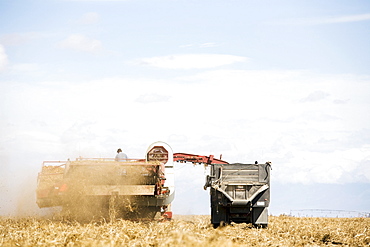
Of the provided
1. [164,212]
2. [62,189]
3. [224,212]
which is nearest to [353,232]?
[224,212]

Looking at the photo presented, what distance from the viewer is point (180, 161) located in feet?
87.1

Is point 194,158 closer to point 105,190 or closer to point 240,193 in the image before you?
point 240,193

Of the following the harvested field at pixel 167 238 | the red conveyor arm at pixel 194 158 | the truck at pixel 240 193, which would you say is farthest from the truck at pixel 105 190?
the red conveyor arm at pixel 194 158

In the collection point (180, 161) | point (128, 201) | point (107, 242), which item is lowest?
point (107, 242)

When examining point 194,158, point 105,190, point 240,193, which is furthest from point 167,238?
point 194,158

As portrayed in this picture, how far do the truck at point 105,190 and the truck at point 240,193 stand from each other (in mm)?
1728

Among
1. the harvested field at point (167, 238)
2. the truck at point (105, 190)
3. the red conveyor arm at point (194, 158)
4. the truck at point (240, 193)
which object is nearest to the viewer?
the harvested field at point (167, 238)

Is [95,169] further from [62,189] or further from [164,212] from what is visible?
[164,212]

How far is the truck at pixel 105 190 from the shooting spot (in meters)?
18.0

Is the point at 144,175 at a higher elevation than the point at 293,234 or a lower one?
higher

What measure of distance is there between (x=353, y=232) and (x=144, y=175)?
687cm

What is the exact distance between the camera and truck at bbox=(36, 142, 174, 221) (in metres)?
18.0

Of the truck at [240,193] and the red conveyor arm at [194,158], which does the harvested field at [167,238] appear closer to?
the truck at [240,193]

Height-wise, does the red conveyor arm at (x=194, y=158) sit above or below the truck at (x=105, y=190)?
above
